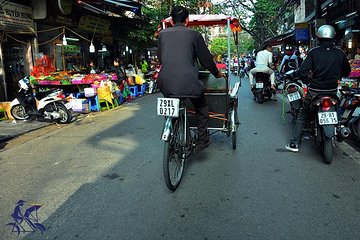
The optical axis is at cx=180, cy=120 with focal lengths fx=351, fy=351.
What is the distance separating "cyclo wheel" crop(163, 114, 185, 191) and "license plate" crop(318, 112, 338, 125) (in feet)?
6.05

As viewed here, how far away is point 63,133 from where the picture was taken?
756 centimetres

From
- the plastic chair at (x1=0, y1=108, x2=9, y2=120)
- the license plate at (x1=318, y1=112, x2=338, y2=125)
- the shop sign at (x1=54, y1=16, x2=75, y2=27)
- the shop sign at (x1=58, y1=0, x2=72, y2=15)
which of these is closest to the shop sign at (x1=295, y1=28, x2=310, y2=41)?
the shop sign at (x1=54, y1=16, x2=75, y2=27)

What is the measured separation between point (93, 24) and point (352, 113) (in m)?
12.1

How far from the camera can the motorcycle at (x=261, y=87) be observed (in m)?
10.7

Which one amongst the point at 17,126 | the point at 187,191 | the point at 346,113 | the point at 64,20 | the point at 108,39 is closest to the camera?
the point at 187,191

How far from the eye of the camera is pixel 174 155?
13.2ft

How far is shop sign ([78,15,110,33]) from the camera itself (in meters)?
14.3

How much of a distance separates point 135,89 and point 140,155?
29.8 feet

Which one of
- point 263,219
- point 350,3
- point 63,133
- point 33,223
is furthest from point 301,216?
point 350,3

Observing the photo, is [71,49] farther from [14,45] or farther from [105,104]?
[105,104]

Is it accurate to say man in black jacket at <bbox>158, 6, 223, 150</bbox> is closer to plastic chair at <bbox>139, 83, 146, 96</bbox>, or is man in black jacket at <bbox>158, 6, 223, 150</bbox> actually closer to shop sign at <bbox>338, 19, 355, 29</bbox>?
shop sign at <bbox>338, 19, 355, 29</bbox>

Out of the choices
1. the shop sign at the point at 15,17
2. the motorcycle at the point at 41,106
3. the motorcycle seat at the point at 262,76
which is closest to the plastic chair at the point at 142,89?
the shop sign at the point at 15,17

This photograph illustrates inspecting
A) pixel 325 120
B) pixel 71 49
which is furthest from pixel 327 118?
pixel 71 49

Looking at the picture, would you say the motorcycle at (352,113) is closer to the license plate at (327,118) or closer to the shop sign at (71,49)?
the license plate at (327,118)
